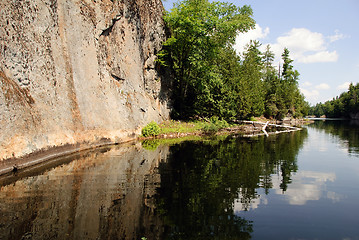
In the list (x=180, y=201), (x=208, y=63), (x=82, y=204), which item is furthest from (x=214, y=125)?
(x=82, y=204)

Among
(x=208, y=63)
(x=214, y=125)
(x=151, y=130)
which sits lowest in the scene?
(x=151, y=130)

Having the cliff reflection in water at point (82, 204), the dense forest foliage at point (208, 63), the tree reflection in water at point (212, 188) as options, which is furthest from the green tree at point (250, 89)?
the cliff reflection in water at point (82, 204)

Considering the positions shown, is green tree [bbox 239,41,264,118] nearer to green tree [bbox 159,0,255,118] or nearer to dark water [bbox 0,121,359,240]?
green tree [bbox 159,0,255,118]

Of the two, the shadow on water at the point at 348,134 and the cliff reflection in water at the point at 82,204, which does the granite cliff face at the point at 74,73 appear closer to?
the cliff reflection in water at the point at 82,204

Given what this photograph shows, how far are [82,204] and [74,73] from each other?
40.6ft

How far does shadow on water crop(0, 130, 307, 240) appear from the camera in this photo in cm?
621

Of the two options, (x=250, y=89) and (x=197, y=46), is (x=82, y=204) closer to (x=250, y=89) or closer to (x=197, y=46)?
(x=197, y=46)

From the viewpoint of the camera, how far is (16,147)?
38.3 feet

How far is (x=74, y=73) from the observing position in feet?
58.2

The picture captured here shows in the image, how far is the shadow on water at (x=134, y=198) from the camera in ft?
20.4

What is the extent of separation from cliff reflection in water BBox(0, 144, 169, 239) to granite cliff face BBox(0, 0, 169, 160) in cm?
330

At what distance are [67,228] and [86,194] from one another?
2.43m

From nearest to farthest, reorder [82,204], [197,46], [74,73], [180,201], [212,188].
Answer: [82,204] → [180,201] → [212,188] → [74,73] → [197,46]

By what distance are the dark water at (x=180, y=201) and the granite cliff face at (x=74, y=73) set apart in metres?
2.65
